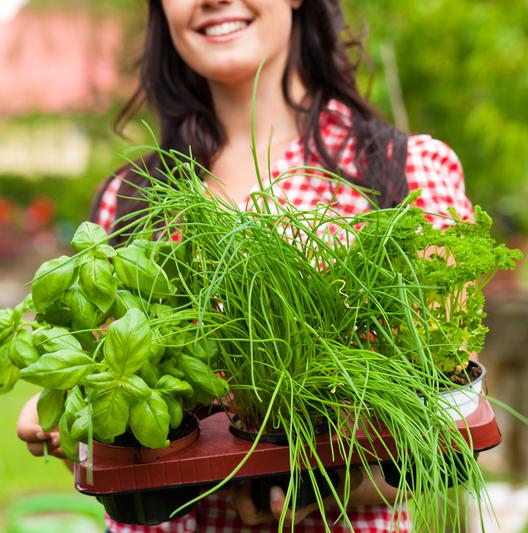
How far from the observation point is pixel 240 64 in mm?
1492

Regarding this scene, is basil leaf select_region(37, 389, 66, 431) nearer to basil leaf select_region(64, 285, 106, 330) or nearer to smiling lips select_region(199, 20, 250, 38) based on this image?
basil leaf select_region(64, 285, 106, 330)

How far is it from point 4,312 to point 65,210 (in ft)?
34.8

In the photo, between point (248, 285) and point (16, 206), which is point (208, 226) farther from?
point (16, 206)

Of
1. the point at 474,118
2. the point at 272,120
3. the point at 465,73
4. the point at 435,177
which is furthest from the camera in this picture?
the point at 465,73

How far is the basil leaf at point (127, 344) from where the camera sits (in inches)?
33.3

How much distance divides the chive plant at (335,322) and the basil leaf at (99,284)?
0.24 feet

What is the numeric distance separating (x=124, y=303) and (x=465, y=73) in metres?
2.96

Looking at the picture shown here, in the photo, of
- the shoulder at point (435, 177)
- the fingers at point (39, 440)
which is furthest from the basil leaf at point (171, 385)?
the shoulder at point (435, 177)

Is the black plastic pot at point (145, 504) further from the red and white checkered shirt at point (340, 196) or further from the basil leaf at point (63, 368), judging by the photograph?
the red and white checkered shirt at point (340, 196)

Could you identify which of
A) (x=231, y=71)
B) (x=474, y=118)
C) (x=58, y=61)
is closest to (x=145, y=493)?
(x=231, y=71)

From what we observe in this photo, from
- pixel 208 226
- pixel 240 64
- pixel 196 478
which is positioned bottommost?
pixel 196 478

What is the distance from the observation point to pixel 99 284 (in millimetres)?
939

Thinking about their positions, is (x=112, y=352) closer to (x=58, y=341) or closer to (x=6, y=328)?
(x=58, y=341)

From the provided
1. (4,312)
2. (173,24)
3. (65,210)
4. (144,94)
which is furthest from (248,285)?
(65,210)
